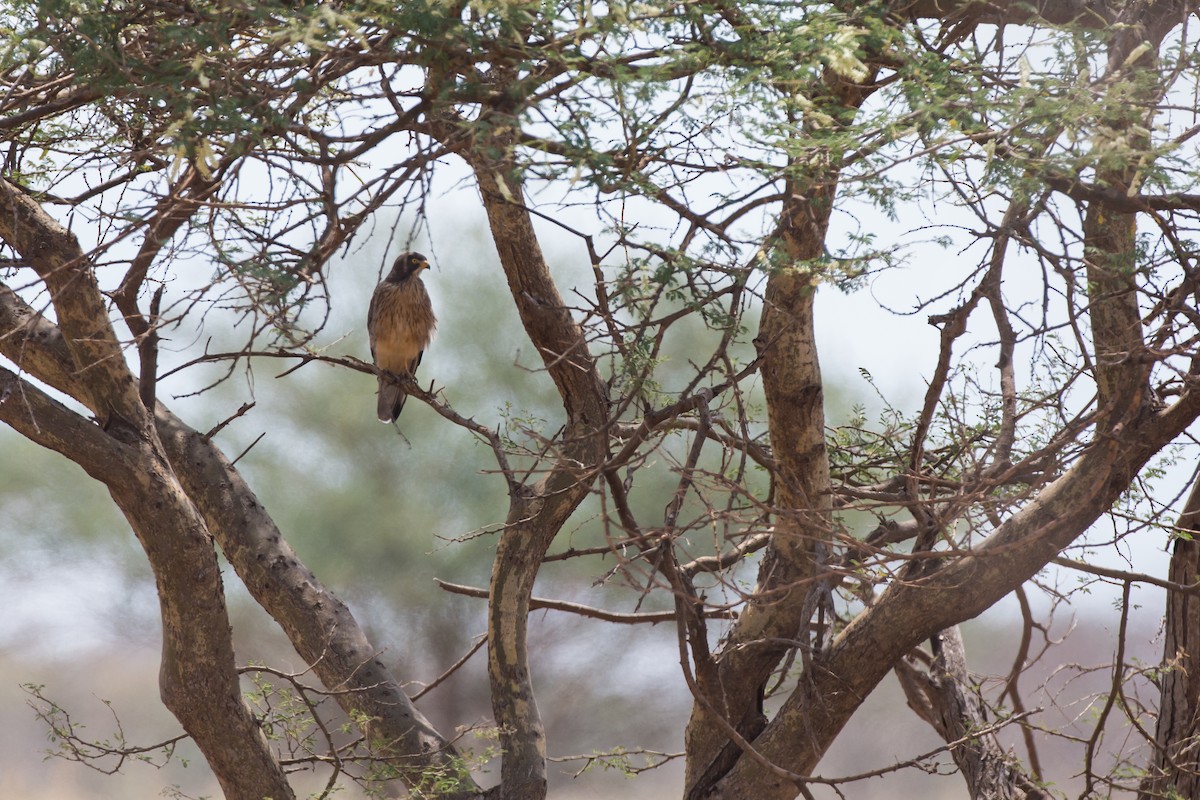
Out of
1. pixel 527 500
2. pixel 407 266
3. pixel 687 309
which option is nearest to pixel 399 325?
pixel 407 266

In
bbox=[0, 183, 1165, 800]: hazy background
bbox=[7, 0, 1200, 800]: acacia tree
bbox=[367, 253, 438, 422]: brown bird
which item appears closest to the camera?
bbox=[7, 0, 1200, 800]: acacia tree

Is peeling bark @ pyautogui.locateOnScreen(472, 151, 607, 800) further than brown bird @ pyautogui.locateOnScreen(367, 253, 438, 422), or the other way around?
brown bird @ pyautogui.locateOnScreen(367, 253, 438, 422)

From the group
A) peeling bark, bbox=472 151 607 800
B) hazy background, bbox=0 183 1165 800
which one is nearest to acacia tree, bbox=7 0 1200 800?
peeling bark, bbox=472 151 607 800

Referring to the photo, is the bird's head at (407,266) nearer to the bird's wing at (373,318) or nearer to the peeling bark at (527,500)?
the bird's wing at (373,318)

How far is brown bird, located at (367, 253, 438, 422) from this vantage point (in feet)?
13.9

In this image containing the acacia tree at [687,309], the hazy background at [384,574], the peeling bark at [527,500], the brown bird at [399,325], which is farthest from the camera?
the hazy background at [384,574]

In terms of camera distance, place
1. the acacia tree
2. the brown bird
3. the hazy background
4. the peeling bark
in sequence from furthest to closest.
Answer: the hazy background
the brown bird
the peeling bark
the acacia tree

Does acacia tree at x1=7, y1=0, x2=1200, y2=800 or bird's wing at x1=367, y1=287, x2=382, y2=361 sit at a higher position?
bird's wing at x1=367, y1=287, x2=382, y2=361

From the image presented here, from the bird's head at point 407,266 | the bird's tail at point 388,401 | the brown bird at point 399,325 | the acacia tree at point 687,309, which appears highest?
the bird's head at point 407,266

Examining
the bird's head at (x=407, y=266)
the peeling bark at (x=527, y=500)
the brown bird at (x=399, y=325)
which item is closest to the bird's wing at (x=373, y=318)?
the brown bird at (x=399, y=325)

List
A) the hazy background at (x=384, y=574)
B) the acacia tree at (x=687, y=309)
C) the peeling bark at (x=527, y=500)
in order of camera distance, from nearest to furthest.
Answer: the acacia tree at (x=687, y=309), the peeling bark at (x=527, y=500), the hazy background at (x=384, y=574)

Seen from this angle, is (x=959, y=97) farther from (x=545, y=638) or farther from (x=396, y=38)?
(x=545, y=638)

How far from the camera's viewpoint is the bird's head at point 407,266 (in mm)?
4305

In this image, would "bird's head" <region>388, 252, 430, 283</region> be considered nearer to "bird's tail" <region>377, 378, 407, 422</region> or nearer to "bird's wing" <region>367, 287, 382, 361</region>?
"bird's wing" <region>367, 287, 382, 361</region>
